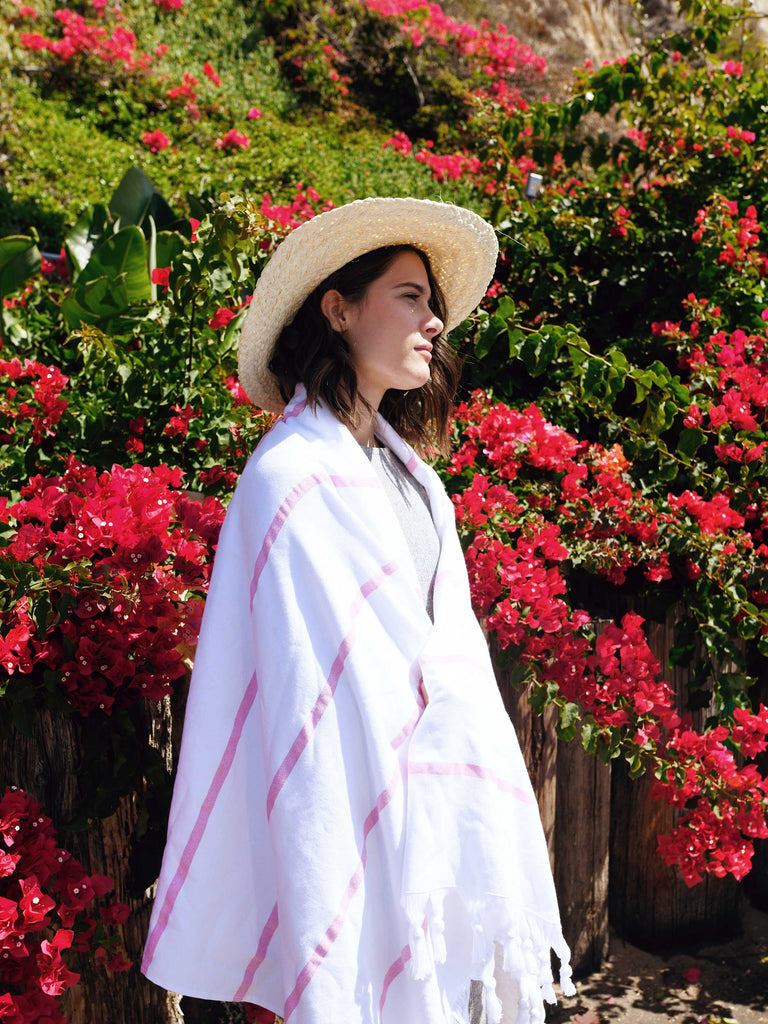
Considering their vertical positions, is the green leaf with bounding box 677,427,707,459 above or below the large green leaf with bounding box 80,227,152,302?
below

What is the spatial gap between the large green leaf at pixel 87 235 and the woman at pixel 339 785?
2.24 m

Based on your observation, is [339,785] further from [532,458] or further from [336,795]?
[532,458]

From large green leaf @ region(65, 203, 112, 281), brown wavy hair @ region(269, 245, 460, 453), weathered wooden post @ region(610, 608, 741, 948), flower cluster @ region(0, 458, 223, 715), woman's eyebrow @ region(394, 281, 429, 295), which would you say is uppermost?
large green leaf @ region(65, 203, 112, 281)

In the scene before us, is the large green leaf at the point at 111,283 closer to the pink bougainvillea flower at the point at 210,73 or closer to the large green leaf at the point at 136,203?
the large green leaf at the point at 136,203

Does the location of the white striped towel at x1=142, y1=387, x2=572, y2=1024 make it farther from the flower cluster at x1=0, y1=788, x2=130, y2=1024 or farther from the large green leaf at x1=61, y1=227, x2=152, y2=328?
the large green leaf at x1=61, y1=227, x2=152, y2=328

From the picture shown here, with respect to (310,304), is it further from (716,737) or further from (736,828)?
(736,828)

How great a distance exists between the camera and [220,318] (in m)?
2.67

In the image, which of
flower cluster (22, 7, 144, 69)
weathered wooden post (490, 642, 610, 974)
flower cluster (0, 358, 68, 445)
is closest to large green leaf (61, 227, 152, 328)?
flower cluster (0, 358, 68, 445)

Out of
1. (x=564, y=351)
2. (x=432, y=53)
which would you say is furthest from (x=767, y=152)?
(x=432, y=53)

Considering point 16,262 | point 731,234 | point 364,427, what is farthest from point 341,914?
point 731,234

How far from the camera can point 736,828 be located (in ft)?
7.72

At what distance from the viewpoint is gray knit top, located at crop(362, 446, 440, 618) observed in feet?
5.66

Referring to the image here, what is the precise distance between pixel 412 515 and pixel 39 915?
1007 mm

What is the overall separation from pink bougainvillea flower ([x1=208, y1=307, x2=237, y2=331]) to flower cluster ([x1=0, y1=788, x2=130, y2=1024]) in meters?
1.50
